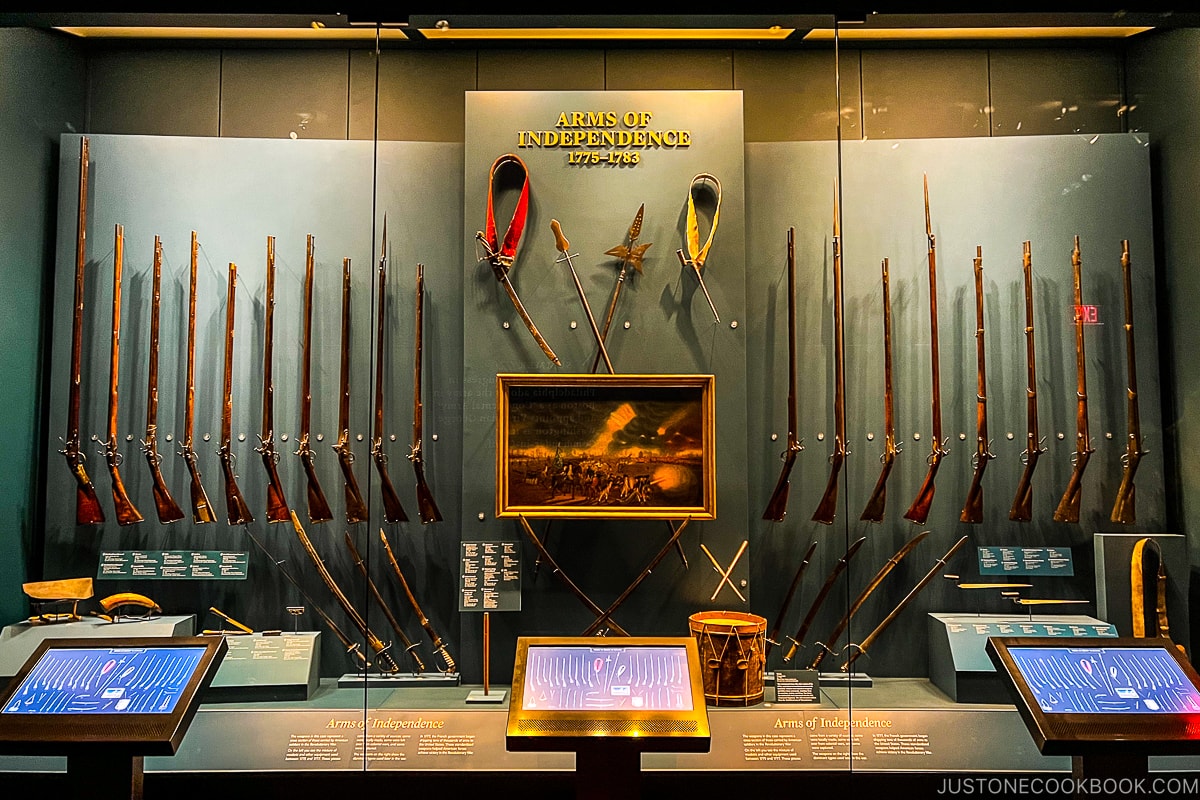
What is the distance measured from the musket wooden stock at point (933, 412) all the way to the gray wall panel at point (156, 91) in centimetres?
315

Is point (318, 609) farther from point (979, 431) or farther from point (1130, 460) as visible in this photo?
point (1130, 460)

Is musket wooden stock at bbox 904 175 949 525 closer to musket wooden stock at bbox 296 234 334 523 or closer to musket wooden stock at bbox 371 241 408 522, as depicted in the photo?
musket wooden stock at bbox 371 241 408 522

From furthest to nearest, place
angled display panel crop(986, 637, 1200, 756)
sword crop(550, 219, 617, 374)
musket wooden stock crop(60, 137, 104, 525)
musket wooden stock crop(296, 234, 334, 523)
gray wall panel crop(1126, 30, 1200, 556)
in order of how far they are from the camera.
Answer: sword crop(550, 219, 617, 374), musket wooden stock crop(296, 234, 334, 523), musket wooden stock crop(60, 137, 104, 525), gray wall panel crop(1126, 30, 1200, 556), angled display panel crop(986, 637, 1200, 756)

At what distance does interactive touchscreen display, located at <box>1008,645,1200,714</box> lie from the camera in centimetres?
270

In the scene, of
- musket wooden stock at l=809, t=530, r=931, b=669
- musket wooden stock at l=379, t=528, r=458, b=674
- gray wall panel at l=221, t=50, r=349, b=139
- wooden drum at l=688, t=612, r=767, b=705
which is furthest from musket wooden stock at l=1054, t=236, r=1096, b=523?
gray wall panel at l=221, t=50, r=349, b=139

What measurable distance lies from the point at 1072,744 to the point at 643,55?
10.4 feet

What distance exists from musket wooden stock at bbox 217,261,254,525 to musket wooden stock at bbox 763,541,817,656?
2.29m

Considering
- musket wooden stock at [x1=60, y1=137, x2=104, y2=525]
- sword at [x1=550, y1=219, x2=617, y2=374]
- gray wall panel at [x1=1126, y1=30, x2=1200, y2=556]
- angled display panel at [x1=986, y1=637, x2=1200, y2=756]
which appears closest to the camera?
angled display panel at [x1=986, y1=637, x2=1200, y2=756]

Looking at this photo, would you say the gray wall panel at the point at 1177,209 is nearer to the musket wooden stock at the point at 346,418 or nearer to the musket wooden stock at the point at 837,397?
the musket wooden stock at the point at 837,397

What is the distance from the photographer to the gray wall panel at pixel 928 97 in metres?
3.61

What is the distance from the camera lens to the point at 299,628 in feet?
11.5

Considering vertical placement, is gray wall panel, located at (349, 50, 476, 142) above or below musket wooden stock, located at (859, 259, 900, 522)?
above

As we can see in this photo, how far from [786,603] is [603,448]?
3.43ft

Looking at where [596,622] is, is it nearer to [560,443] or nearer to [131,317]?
[560,443]
